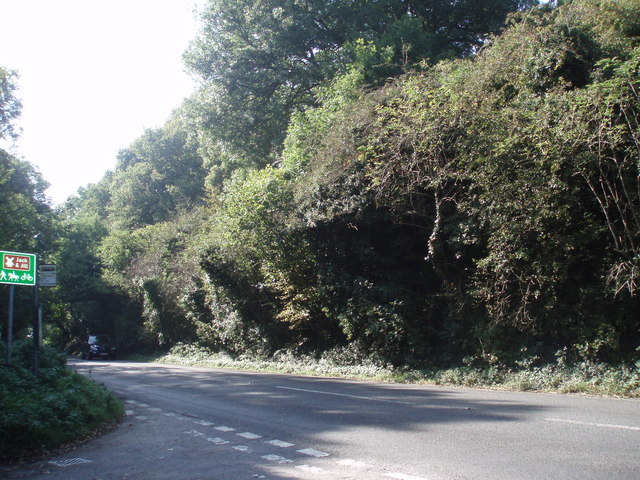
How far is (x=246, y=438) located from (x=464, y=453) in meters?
3.32

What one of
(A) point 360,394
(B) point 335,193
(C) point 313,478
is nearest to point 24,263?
(C) point 313,478

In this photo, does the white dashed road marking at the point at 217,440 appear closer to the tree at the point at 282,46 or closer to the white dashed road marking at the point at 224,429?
the white dashed road marking at the point at 224,429

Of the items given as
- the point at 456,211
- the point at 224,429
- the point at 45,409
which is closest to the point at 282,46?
the point at 456,211

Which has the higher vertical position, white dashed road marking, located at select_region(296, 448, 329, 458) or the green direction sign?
the green direction sign

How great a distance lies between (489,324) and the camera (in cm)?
1420

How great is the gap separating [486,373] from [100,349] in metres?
31.8

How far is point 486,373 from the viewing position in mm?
13617

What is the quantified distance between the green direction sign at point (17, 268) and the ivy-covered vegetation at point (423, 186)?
9343mm

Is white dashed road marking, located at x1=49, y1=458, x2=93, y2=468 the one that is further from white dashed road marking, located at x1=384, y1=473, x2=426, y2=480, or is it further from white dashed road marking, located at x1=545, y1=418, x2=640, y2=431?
white dashed road marking, located at x1=545, y1=418, x2=640, y2=431

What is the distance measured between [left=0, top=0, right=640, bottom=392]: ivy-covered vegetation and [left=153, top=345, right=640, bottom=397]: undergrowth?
0.83ft

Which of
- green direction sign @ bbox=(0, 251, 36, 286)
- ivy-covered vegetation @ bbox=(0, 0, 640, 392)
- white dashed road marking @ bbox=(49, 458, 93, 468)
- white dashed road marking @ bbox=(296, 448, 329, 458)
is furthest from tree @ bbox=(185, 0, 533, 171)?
white dashed road marking @ bbox=(49, 458, 93, 468)

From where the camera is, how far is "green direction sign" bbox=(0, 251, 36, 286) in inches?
345

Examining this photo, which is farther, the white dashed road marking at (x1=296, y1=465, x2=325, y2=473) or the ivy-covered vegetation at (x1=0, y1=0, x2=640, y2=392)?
the ivy-covered vegetation at (x1=0, y1=0, x2=640, y2=392)

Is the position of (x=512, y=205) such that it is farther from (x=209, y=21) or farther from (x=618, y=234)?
(x=209, y=21)
